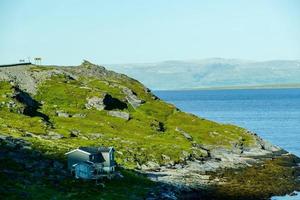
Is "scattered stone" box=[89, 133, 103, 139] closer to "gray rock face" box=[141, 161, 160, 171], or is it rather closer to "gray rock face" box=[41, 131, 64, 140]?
"gray rock face" box=[41, 131, 64, 140]

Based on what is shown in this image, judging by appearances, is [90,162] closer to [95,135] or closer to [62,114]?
[95,135]

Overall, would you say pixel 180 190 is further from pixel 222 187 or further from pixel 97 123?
pixel 97 123

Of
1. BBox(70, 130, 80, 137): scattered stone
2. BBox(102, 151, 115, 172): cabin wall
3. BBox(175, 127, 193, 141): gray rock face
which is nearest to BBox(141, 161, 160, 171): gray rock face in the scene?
BBox(102, 151, 115, 172): cabin wall

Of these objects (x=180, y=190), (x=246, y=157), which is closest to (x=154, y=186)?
(x=180, y=190)

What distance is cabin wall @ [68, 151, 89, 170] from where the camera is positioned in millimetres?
122750

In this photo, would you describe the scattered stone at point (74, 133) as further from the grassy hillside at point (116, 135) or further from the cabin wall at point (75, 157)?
the cabin wall at point (75, 157)

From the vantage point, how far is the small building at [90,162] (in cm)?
11919

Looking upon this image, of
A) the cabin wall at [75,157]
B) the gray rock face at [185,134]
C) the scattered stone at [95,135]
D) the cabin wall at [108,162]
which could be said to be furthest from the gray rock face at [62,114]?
the cabin wall at [75,157]

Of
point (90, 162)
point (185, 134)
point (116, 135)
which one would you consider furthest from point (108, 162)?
point (185, 134)

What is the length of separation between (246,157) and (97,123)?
2058 inches

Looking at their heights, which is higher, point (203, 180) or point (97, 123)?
point (97, 123)

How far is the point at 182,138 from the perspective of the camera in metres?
188

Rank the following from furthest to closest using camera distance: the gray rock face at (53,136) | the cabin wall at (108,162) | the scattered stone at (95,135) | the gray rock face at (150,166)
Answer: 1. the scattered stone at (95,135)
2. the gray rock face at (53,136)
3. the gray rock face at (150,166)
4. the cabin wall at (108,162)

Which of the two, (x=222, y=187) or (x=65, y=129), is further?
(x=65, y=129)
